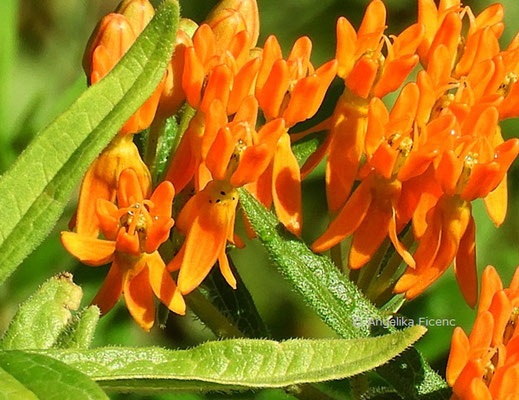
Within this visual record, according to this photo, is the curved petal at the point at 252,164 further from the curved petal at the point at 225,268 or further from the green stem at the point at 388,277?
the green stem at the point at 388,277

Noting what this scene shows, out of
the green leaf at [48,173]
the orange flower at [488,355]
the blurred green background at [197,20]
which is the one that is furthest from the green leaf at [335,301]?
the blurred green background at [197,20]

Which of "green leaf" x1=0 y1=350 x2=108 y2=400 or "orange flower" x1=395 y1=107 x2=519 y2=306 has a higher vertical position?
"green leaf" x1=0 y1=350 x2=108 y2=400

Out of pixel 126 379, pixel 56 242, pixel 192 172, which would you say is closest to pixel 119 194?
pixel 192 172

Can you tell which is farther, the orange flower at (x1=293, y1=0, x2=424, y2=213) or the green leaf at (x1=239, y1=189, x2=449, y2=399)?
the orange flower at (x1=293, y1=0, x2=424, y2=213)

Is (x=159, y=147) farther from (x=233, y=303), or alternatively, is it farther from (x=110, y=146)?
(x=233, y=303)

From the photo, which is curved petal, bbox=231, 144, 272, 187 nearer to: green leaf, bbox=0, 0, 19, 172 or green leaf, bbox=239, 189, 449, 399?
green leaf, bbox=239, 189, 449, 399

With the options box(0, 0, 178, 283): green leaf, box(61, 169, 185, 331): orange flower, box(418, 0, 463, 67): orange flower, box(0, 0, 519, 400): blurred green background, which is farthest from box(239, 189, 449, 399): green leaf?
box(0, 0, 519, 400): blurred green background

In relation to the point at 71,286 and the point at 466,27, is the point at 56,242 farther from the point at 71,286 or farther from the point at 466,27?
the point at 466,27

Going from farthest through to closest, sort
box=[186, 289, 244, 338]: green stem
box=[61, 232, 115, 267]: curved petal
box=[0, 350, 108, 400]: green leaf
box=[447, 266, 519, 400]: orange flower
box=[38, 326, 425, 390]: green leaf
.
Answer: box=[186, 289, 244, 338]: green stem
box=[61, 232, 115, 267]: curved petal
box=[447, 266, 519, 400]: orange flower
box=[38, 326, 425, 390]: green leaf
box=[0, 350, 108, 400]: green leaf
